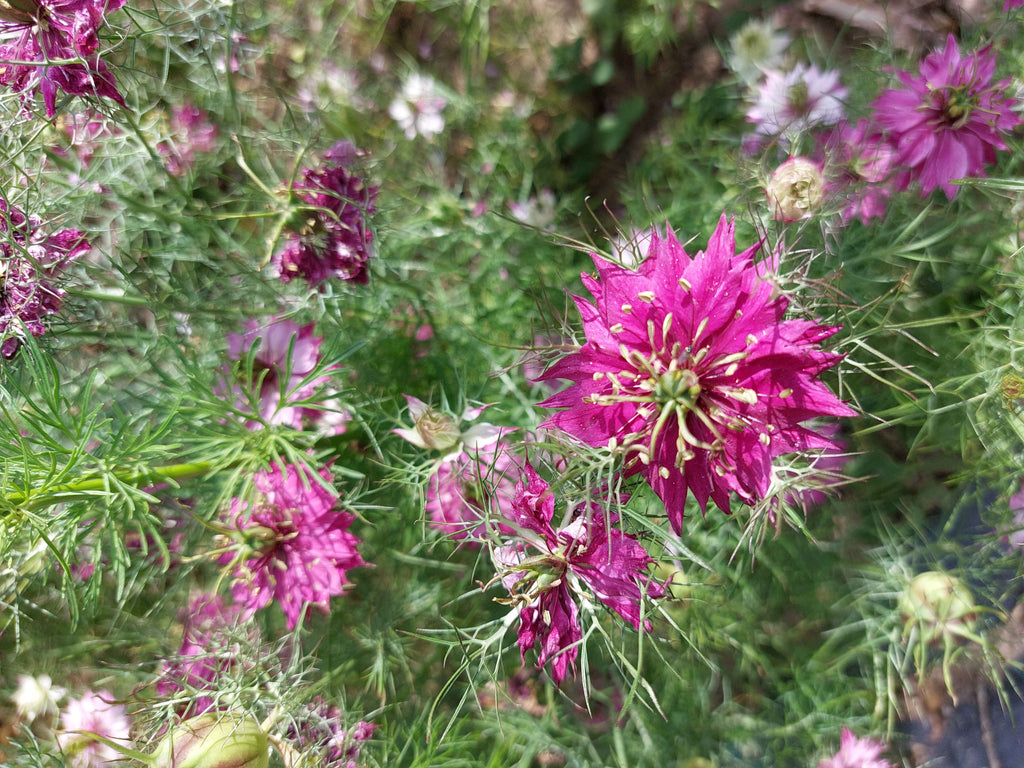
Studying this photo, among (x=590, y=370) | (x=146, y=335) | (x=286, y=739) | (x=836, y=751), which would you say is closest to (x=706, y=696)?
(x=836, y=751)

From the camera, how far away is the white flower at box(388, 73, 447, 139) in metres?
2.23

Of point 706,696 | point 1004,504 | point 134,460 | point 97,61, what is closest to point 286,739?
point 134,460

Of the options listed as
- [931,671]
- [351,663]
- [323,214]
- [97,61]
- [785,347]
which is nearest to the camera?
[785,347]

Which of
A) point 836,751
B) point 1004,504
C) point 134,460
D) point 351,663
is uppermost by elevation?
point 134,460

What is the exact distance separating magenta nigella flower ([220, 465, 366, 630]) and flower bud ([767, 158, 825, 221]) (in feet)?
3.18

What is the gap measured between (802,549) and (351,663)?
3.92 feet

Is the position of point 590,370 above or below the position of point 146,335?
above

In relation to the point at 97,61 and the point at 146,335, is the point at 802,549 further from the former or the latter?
the point at 97,61

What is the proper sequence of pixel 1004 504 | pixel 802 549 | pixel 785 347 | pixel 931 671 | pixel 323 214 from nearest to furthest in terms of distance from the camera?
pixel 785 347 < pixel 323 214 < pixel 1004 504 < pixel 802 549 < pixel 931 671

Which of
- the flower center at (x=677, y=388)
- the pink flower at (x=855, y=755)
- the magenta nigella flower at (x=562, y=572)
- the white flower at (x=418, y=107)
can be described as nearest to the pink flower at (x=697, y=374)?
the flower center at (x=677, y=388)

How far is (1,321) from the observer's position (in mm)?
1150

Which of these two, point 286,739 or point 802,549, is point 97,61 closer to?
point 286,739

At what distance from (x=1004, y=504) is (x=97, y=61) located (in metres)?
1.98

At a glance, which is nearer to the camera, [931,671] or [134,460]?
[134,460]
